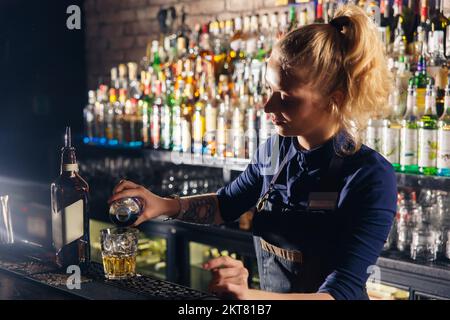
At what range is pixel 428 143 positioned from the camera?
2.34m

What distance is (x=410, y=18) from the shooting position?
2686 millimetres

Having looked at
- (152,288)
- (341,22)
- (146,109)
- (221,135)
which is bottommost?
(152,288)

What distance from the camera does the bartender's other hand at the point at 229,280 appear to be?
3.51ft

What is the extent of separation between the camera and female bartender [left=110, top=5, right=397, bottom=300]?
137 cm

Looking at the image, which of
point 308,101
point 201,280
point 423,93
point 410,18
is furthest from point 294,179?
point 201,280

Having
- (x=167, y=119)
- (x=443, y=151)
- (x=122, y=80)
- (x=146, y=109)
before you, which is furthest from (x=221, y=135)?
(x=443, y=151)

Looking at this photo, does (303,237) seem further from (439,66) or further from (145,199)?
(439,66)

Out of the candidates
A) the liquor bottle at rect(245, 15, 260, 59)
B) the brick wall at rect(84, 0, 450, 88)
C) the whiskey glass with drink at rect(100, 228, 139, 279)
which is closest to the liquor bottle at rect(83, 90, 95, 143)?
the brick wall at rect(84, 0, 450, 88)

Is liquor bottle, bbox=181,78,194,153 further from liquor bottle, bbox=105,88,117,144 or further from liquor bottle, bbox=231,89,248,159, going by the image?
liquor bottle, bbox=105,88,117,144

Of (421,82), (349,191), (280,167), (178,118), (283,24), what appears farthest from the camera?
(178,118)

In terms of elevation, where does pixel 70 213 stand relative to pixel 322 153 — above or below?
below

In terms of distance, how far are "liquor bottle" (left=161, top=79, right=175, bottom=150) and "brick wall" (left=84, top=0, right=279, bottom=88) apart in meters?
0.54

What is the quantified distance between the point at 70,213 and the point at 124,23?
3093 mm
